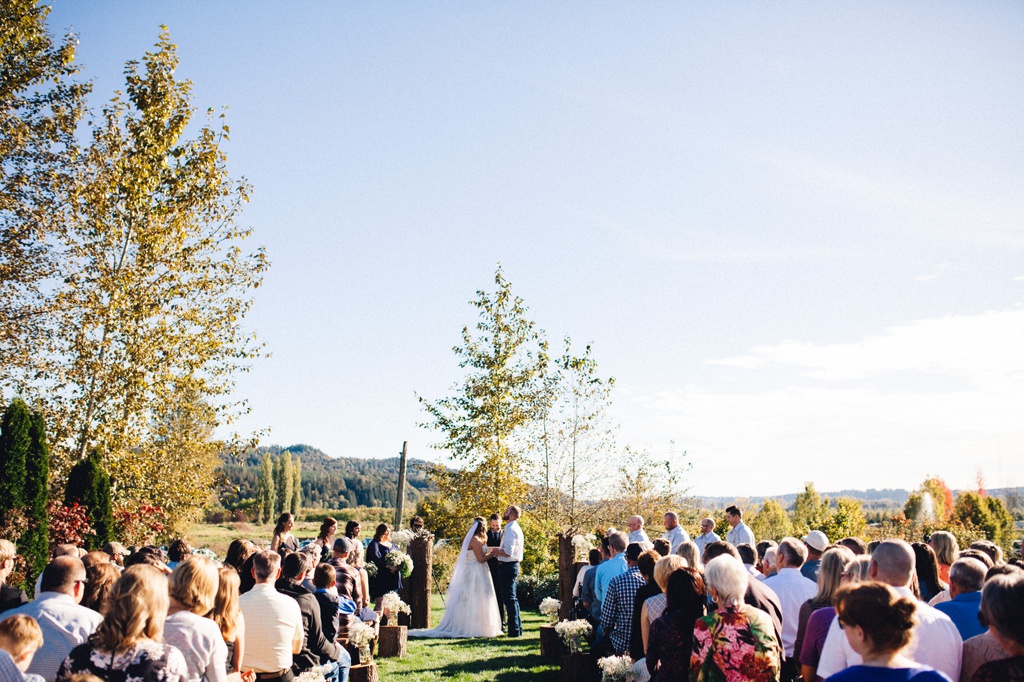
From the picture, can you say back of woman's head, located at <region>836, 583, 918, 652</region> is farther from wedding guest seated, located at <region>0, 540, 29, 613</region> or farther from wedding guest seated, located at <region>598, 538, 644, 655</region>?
wedding guest seated, located at <region>0, 540, 29, 613</region>

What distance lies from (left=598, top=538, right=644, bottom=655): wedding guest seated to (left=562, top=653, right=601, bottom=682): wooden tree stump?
113 centimetres

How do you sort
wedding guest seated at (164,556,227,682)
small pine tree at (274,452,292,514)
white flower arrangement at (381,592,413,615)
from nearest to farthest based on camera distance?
wedding guest seated at (164,556,227,682)
white flower arrangement at (381,592,413,615)
small pine tree at (274,452,292,514)

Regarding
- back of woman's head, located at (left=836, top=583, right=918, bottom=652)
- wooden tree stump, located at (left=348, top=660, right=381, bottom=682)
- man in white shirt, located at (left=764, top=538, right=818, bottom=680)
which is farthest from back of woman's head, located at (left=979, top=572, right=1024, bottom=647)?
wooden tree stump, located at (left=348, top=660, right=381, bottom=682)

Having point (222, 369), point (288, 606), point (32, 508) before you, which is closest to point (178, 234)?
point (222, 369)

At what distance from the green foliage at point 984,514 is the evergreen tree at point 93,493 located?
38128mm

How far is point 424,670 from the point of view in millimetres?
9820

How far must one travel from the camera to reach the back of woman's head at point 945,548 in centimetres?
677

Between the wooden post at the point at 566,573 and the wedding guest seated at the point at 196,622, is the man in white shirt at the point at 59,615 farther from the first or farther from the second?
the wooden post at the point at 566,573

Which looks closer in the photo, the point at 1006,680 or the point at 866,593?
the point at 866,593

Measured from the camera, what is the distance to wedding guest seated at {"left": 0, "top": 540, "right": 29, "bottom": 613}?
17.3 ft

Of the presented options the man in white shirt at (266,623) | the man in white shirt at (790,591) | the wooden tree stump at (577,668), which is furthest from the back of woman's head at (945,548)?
the man in white shirt at (266,623)

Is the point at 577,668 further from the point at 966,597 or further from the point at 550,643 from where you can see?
the point at 966,597

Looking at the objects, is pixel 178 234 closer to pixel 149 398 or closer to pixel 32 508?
pixel 149 398

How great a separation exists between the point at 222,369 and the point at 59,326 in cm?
313
